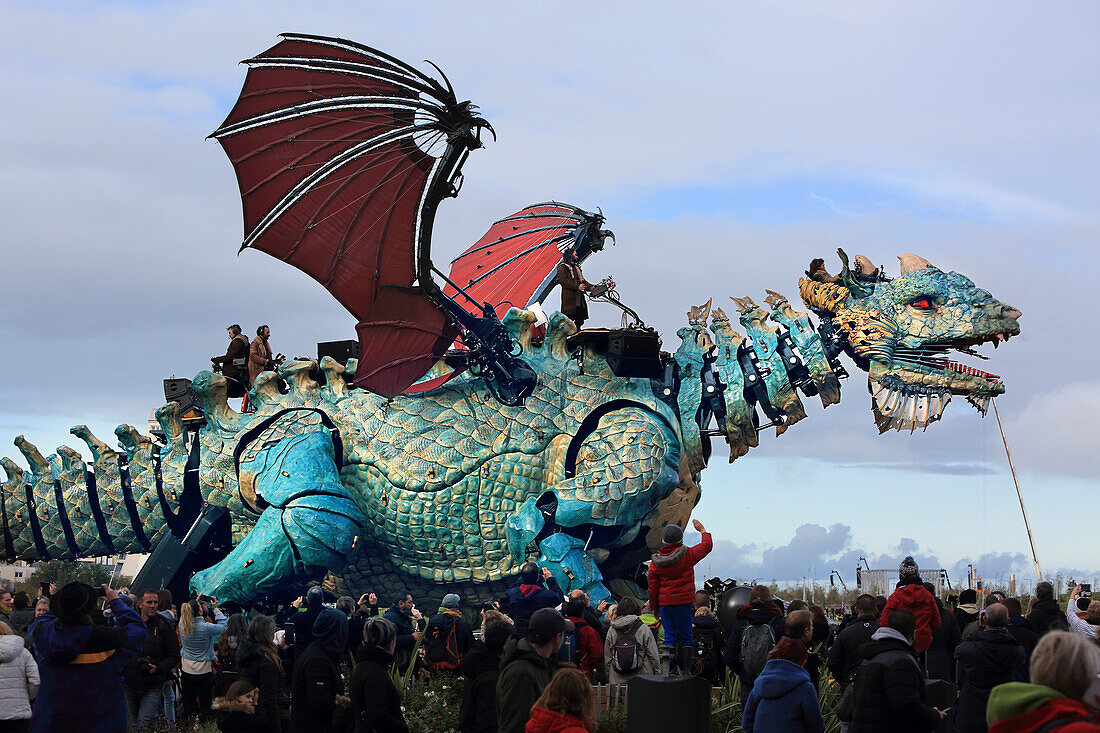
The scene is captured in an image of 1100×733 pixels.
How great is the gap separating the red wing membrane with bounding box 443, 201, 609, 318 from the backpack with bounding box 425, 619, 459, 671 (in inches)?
275

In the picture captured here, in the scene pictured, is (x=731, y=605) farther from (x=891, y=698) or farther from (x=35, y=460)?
(x=35, y=460)

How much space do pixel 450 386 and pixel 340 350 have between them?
164 cm

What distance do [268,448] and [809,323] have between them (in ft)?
18.0

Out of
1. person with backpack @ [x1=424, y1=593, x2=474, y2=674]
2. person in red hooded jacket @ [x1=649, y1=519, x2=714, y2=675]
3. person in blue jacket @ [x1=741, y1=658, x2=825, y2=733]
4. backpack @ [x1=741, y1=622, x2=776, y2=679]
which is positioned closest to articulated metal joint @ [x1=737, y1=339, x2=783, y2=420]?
person in red hooded jacket @ [x1=649, y1=519, x2=714, y2=675]

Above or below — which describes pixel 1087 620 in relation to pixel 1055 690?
above

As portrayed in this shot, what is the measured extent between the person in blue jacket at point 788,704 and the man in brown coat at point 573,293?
8081mm

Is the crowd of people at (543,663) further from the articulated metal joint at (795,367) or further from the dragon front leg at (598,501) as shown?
the articulated metal joint at (795,367)

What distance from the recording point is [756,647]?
738cm

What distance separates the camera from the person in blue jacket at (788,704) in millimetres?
5820

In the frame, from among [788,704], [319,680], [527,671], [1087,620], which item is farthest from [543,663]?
[1087,620]

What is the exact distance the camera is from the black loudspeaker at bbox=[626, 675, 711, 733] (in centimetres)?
661

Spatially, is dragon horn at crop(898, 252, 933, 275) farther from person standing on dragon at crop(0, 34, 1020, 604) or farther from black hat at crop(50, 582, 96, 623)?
black hat at crop(50, 582, 96, 623)

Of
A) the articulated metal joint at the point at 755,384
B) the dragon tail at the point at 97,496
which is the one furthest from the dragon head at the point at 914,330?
the dragon tail at the point at 97,496

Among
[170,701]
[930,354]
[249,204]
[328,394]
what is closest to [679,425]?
[930,354]
